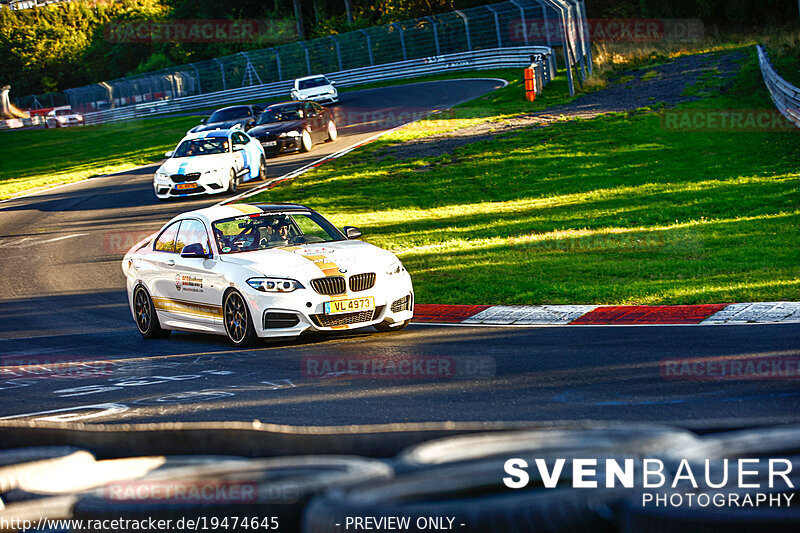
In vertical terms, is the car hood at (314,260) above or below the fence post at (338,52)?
below

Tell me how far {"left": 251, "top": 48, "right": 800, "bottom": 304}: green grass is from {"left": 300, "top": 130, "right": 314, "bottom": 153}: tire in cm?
268

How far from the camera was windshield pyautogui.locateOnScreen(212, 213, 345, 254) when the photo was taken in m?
11.3

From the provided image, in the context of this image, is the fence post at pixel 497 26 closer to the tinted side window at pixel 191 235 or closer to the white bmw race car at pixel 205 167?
the white bmw race car at pixel 205 167

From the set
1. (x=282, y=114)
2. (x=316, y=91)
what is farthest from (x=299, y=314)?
(x=316, y=91)

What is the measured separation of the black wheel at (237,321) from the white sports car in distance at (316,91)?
120 ft

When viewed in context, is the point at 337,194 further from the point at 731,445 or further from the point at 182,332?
the point at 731,445

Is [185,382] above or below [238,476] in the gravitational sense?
below

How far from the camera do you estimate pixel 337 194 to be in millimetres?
23406

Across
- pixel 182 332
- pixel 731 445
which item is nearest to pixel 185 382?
pixel 182 332

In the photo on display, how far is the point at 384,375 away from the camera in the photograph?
27.0 feet

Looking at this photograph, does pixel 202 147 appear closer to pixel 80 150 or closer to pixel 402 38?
pixel 80 150

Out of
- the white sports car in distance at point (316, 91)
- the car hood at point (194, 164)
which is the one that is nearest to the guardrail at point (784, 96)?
the car hood at point (194, 164)

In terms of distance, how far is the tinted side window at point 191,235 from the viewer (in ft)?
37.5

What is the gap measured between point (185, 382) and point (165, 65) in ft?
285
